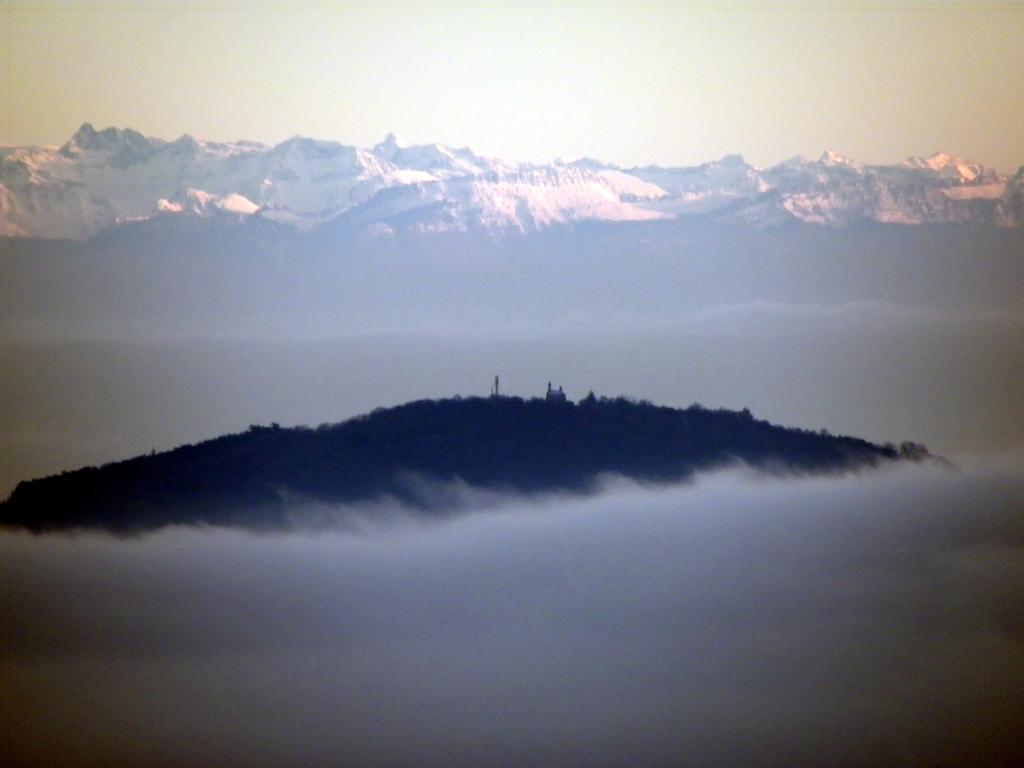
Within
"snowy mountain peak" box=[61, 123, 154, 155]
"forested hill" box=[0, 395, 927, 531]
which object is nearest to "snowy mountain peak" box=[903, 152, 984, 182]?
"forested hill" box=[0, 395, 927, 531]

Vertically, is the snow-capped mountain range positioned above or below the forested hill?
above

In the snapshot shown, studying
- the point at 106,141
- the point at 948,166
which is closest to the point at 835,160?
the point at 948,166

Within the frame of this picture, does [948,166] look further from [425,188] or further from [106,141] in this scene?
[106,141]

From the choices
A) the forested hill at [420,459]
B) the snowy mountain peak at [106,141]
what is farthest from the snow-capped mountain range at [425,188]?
the forested hill at [420,459]

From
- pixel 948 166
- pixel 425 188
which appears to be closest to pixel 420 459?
pixel 425 188

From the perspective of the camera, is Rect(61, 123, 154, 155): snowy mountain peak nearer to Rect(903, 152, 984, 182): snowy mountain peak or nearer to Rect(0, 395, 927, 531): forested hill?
Rect(0, 395, 927, 531): forested hill

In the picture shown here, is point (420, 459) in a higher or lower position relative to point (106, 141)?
lower

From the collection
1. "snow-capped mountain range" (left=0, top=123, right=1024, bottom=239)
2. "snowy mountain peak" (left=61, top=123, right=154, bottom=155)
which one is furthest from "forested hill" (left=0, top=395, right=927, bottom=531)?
"snowy mountain peak" (left=61, top=123, right=154, bottom=155)
